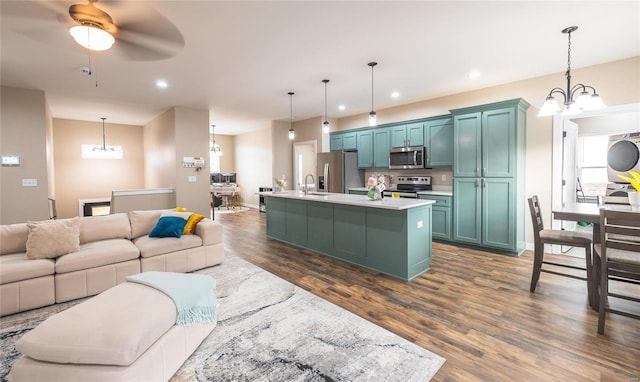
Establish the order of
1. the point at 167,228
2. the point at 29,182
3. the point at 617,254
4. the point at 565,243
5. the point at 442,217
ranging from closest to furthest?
the point at 617,254 < the point at 565,243 < the point at 167,228 < the point at 29,182 < the point at 442,217

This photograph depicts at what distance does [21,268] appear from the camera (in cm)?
254

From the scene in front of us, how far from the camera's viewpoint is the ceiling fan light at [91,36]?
230cm

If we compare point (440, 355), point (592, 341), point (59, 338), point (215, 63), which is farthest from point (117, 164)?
point (592, 341)

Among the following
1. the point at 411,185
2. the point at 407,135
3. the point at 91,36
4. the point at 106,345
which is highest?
the point at 91,36

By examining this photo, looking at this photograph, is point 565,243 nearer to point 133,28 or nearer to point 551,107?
point 551,107

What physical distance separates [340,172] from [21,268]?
16.7 feet

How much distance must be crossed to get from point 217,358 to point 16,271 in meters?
2.22

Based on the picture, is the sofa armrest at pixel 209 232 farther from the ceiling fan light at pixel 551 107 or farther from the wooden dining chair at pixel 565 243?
the ceiling fan light at pixel 551 107

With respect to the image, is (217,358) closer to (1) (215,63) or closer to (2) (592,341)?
(2) (592,341)

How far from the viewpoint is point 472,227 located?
4516 mm

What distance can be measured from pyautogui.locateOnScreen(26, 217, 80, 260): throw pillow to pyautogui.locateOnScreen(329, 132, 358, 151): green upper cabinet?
17.3 ft

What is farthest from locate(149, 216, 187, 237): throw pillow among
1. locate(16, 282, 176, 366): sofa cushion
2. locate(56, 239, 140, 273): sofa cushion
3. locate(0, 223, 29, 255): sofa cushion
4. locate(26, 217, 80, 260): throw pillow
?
locate(16, 282, 176, 366): sofa cushion

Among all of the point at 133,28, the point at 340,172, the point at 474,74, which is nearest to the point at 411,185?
the point at 340,172

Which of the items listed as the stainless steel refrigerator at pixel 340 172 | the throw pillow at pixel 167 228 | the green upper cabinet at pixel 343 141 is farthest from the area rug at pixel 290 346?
the green upper cabinet at pixel 343 141
